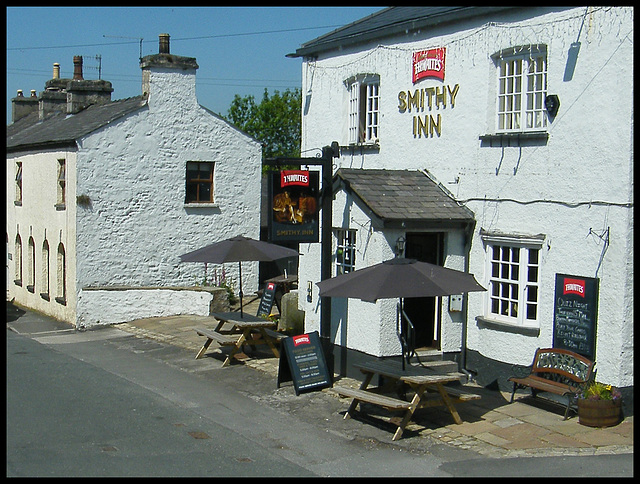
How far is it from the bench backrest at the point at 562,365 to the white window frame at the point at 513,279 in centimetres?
60

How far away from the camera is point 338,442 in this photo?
385 inches

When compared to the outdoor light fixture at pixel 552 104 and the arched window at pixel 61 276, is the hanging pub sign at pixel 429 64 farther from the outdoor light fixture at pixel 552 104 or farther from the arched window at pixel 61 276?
the arched window at pixel 61 276

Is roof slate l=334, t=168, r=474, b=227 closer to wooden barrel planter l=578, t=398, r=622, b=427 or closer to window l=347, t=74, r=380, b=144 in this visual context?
window l=347, t=74, r=380, b=144

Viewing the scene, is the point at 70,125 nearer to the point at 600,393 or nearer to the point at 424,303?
the point at 424,303

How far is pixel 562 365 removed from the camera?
11227 mm

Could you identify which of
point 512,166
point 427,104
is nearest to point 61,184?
point 427,104

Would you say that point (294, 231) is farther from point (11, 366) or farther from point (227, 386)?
point (11, 366)

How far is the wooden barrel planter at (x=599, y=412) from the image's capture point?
10258 millimetres

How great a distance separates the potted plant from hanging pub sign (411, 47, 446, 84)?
5873mm

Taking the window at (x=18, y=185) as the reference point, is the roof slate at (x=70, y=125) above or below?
above

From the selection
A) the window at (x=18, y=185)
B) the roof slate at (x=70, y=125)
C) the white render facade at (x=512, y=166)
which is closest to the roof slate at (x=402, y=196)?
the white render facade at (x=512, y=166)

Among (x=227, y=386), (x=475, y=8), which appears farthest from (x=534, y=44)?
(x=227, y=386)

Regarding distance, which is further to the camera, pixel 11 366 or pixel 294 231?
pixel 11 366

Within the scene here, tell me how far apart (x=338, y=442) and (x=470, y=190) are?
5.17 meters
